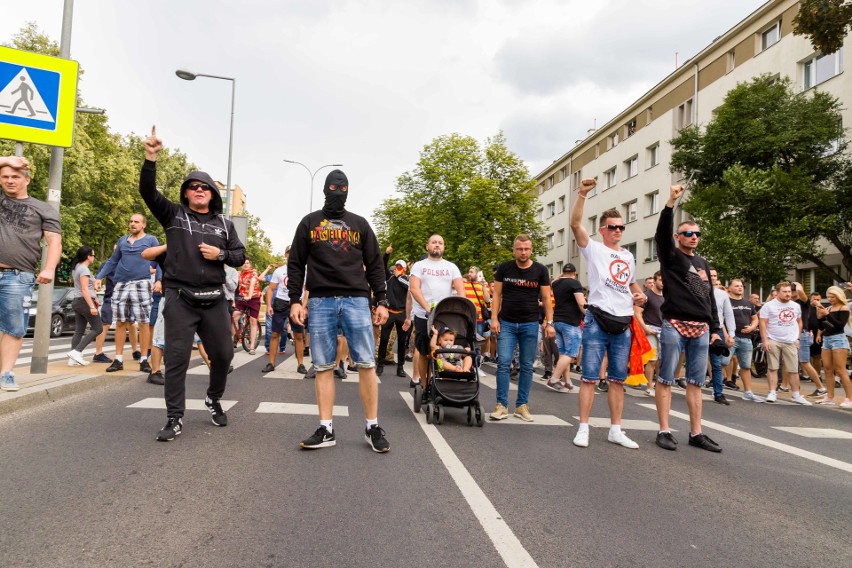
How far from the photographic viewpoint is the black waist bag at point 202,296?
5.09m

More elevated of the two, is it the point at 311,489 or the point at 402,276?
the point at 402,276

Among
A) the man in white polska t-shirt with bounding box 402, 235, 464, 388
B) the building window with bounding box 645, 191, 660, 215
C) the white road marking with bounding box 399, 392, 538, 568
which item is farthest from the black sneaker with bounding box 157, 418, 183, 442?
the building window with bounding box 645, 191, 660, 215

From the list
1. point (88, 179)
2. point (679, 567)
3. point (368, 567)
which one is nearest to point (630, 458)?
point (679, 567)

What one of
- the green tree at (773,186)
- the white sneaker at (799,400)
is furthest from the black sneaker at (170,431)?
the green tree at (773,186)

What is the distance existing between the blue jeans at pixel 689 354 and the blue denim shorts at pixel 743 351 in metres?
5.68

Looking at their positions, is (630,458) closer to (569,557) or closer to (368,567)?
(569,557)

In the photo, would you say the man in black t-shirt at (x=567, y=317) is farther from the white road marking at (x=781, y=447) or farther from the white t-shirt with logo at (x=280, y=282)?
the white t-shirt with logo at (x=280, y=282)

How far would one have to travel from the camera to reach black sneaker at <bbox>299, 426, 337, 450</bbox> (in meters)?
4.86

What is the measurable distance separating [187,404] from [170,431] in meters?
1.72

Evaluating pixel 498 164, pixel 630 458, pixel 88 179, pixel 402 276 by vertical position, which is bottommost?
pixel 630 458

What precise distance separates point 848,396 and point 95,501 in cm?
1090

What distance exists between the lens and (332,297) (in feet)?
16.3

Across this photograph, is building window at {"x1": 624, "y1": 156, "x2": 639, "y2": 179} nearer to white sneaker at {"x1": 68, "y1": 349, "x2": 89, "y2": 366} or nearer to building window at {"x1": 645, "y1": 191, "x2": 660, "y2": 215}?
building window at {"x1": 645, "y1": 191, "x2": 660, "y2": 215}

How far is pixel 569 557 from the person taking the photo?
9.87 feet
